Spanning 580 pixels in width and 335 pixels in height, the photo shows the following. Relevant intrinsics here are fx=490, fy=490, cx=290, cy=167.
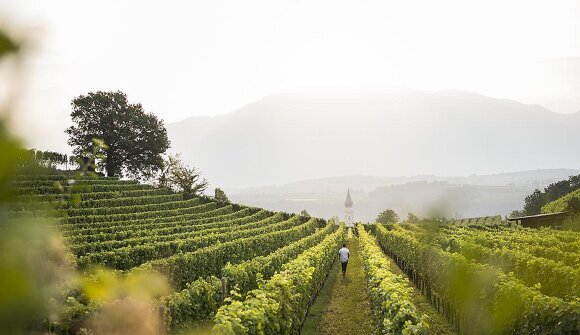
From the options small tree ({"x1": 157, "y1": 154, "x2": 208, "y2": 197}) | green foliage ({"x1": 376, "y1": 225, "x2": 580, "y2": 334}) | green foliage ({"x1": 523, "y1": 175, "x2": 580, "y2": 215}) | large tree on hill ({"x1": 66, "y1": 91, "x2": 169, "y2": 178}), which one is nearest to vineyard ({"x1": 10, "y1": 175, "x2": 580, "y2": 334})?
green foliage ({"x1": 376, "y1": 225, "x2": 580, "y2": 334})

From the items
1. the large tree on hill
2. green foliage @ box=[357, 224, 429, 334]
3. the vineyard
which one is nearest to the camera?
the vineyard

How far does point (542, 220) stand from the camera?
162 ft

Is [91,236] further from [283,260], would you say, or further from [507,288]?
[507,288]

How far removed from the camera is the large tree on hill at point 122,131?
197 feet

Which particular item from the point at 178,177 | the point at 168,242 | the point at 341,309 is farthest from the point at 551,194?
the point at 341,309

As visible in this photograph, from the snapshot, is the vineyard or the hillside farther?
the hillside

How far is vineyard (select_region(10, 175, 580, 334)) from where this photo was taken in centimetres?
420

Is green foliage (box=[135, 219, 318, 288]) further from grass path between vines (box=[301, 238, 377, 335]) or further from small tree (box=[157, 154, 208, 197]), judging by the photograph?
small tree (box=[157, 154, 208, 197])

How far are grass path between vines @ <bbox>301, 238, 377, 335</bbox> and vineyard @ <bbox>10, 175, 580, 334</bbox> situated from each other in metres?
0.33

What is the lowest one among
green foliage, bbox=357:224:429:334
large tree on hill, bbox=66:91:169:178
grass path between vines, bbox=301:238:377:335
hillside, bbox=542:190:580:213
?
grass path between vines, bbox=301:238:377:335

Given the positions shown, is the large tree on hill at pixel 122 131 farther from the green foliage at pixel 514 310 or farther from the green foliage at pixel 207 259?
the green foliage at pixel 514 310

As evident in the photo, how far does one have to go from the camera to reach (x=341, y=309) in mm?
17156

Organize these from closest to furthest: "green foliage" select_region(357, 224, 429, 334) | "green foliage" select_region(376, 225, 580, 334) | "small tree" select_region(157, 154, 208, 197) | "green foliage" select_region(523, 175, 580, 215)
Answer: "green foliage" select_region(376, 225, 580, 334), "green foliage" select_region(357, 224, 429, 334), "small tree" select_region(157, 154, 208, 197), "green foliage" select_region(523, 175, 580, 215)

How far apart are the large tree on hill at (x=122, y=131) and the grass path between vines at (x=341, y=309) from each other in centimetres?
4314
